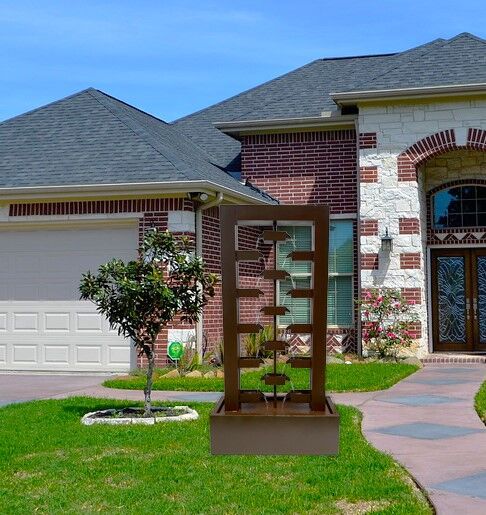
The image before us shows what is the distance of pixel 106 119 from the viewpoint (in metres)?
17.6

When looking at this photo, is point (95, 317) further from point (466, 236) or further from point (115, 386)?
point (466, 236)

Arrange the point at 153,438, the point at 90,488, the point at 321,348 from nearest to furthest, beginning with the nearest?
1. the point at 321,348
2. the point at 90,488
3. the point at 153,438

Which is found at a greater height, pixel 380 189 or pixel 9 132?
pixel 9 132

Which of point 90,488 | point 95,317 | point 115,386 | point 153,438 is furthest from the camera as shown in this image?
point 95,317

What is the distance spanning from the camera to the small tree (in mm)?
9242

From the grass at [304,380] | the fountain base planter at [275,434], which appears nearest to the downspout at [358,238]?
the grass at [304,380]

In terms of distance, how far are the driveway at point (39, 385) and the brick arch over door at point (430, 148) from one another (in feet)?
23.8

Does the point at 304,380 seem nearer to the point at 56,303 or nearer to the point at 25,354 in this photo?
the point at 56,303

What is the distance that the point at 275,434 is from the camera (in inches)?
147

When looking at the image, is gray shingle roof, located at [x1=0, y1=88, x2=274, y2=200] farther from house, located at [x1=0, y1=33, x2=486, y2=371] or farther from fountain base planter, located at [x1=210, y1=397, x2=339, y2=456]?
fountain base planter, located at [x1=210, y1=397, x2=339, y2=456]

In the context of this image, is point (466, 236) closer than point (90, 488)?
No

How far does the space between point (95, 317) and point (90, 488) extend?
9.17 metres

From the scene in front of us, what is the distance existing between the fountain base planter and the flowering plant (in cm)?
1295

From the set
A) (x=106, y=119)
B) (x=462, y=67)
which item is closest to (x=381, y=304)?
(x=462, y=67)
